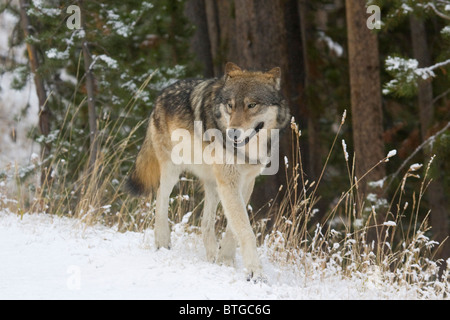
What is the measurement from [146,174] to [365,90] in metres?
4.87

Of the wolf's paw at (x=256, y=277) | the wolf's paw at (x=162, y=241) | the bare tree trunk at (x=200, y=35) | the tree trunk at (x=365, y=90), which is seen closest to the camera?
the wolf's paw at (x=256, y=277)

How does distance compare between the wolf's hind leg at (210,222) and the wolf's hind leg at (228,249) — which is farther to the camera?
the wolf's hind leg at (210,222)

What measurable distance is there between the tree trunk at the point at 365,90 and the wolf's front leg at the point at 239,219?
527 centimetres

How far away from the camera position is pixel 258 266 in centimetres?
472

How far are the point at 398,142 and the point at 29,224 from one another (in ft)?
35.3

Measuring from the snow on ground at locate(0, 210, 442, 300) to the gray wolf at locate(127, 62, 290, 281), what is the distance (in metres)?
0.22

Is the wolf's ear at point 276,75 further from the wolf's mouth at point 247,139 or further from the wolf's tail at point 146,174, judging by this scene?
the wolf's tail at point 146,174

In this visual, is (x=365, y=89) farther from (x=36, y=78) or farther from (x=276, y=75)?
(x=36, y=78)

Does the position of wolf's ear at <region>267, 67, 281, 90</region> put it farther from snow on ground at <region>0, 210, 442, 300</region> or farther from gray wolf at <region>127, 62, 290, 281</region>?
snow on ground at <region>0, 210, 442, 300</region>

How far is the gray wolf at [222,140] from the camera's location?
501 centimetres

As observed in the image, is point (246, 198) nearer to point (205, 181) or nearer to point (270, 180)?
point (205, 181)

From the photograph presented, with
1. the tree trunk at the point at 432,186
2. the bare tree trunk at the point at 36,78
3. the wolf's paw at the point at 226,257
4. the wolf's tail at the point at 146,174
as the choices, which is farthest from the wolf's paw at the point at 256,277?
the bare tree trunk at the point at 36,78

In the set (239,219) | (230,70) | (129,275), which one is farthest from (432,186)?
(129,275)
